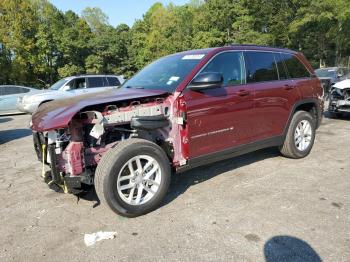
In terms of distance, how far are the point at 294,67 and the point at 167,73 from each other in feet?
8.13

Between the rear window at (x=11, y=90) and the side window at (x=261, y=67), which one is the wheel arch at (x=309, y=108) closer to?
the side window at (x=261, y=67)

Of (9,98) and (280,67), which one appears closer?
(280,67)

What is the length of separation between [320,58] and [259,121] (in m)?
37.6

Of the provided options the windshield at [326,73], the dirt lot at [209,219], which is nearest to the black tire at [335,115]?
the dirt lot at [209,219]

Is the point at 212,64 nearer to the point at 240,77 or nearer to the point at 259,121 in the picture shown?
the point at 240,77

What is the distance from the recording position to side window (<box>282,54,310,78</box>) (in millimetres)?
5863

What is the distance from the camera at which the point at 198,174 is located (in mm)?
5371

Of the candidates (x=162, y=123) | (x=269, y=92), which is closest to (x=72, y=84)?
(x=269, y=92)

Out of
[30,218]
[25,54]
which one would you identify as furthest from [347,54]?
[30,218]

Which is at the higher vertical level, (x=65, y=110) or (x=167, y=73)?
(x=167, y=73)

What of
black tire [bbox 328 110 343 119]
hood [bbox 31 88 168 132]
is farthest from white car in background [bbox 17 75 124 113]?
hood [bbox 31 88 168 132]

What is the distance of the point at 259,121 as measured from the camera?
5.19m

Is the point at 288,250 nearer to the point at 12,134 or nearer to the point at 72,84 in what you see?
the point at 12,134

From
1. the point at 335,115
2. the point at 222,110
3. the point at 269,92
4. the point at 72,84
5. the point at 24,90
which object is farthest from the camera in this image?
the point at 24,90
